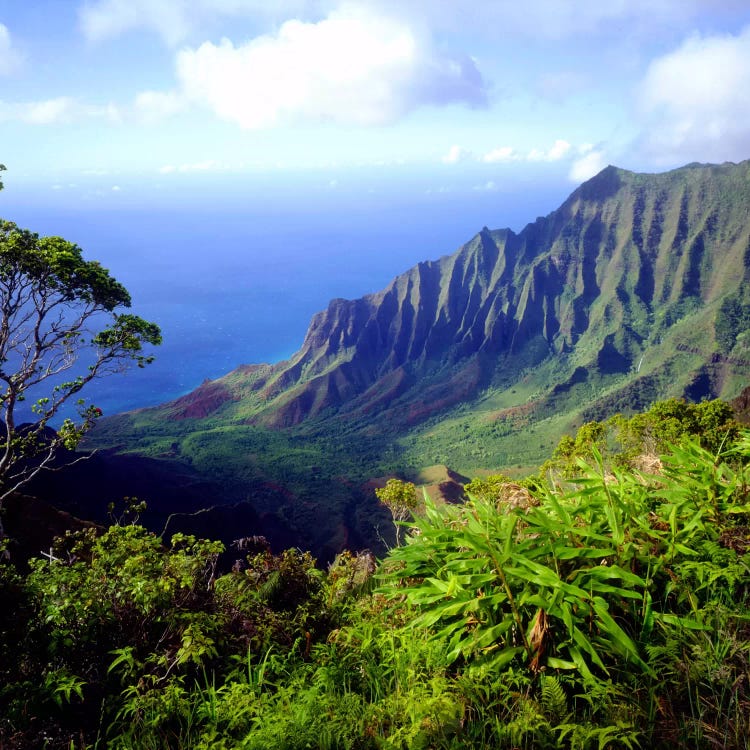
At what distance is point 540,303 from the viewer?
153 meters

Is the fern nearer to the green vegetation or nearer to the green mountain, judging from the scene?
the green vegetation

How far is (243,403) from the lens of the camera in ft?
395

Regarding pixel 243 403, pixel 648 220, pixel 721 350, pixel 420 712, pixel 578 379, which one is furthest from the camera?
pixel 648 220

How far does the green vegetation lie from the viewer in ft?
8.21

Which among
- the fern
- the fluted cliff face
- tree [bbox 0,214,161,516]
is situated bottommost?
the fern

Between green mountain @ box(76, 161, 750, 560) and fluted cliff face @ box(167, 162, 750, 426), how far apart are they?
465 millimetres

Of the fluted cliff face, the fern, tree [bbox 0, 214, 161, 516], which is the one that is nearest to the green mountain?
the fluted cliff face

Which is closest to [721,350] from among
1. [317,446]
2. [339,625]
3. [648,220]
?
[648,220]

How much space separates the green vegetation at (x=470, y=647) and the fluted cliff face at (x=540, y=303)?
107952 mm

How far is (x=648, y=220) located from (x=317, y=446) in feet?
398

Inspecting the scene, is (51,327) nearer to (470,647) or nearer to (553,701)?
(470,647)

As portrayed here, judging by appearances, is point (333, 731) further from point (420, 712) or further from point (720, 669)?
point (720, 669)

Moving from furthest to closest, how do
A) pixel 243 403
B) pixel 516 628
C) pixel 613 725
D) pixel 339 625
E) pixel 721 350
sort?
1. pixel 243 403
2. pixel 721 350
3. pixel 339 625
4. pixel 516 628
5. pixel 613 725

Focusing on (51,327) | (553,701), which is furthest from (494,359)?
(553,701)
